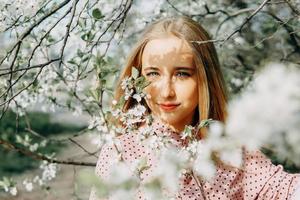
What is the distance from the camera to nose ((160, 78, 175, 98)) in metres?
1.73

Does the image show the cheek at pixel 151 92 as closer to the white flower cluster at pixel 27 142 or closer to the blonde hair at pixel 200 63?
the blonde hair at pixel 200 63

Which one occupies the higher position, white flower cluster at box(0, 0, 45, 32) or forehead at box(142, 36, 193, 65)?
white flower cluster at box(0, 0, 45, 32)

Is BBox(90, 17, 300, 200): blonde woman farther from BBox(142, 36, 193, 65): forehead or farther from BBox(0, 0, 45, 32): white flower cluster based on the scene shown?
BBox(0, 0, 45, 32): white flower cluster

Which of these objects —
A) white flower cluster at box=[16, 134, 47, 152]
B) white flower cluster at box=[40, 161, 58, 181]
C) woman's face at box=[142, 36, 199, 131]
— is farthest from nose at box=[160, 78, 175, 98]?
white flower cluster at box=[40, 161, 58, 181]

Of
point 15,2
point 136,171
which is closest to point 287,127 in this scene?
point 136,171

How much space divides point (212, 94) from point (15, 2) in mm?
679

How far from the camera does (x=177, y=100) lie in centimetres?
177

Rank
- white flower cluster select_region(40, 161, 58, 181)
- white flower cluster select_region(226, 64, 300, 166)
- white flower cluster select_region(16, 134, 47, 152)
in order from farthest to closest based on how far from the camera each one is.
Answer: white flower cluster select_region(40, 161, 58, 181) < white flower cluster select_region(16, 134, 47, 152) < white flower cluster select_region(226, 64, 300, 166)

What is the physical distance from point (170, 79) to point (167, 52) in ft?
0.34

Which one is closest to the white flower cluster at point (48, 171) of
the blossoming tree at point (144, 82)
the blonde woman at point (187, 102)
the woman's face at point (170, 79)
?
the blossoming tree at point (144, 82)

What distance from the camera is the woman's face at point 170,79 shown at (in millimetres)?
1753

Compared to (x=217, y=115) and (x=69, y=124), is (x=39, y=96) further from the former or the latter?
(x=69, y=124)

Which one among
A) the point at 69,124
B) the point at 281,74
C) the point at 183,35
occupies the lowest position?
the point at 69,124

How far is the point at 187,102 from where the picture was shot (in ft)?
5.91
